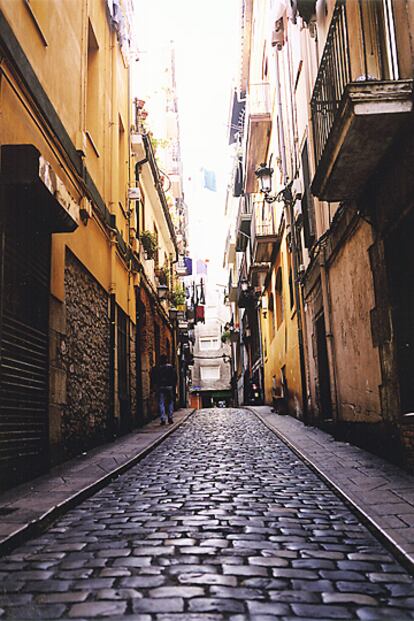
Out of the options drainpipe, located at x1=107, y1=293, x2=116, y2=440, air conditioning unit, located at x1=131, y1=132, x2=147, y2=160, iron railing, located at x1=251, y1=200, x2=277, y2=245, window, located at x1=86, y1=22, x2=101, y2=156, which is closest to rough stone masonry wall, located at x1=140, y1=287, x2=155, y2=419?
air conditioning unit, located at x1=131, y1=132, x2=147, y2=160

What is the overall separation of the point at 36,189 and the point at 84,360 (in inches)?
156

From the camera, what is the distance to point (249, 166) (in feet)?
76.1

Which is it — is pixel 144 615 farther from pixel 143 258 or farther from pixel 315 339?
pixel 143 258

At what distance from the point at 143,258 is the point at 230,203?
1211 inches

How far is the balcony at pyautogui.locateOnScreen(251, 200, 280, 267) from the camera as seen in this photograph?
770 inches

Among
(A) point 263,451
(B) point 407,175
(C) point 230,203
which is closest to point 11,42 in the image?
(B) point 407,175

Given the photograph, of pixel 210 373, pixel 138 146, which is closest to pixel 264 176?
pixel 138 146

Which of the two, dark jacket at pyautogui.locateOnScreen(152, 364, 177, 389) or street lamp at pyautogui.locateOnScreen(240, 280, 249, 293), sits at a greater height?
street lamp at pyautogui.locateOnScreen(240, 280, 249, 293)

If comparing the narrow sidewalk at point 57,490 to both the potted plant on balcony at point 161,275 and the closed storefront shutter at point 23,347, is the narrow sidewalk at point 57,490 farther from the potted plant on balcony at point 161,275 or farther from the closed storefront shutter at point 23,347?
the potted plant on balcony at point 161,275

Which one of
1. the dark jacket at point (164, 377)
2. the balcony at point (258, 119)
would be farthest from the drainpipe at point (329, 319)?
the balcony at point (258, 119)

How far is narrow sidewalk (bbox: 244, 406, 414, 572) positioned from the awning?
409 cm

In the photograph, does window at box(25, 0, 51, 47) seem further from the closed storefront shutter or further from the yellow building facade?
the closed storefront shutter

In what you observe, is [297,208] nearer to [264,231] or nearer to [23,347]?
[264,231]

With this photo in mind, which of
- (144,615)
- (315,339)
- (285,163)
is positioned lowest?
(144,615)
